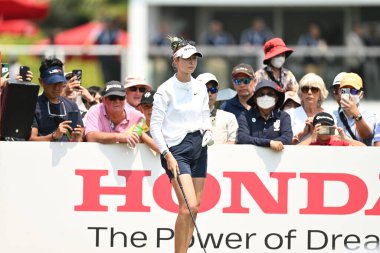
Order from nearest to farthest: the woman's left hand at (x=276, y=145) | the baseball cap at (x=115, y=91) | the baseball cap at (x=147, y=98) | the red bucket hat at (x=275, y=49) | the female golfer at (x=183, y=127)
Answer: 1. the female golfer at (x=183, y=127)
2. the woman's left hand at (x=276, y=145)
3. the baseball cap at (x=115, y=91)
4. the baseball cap at (x=147, y=98)
5. the red bucket hat at (x=275, y=49)

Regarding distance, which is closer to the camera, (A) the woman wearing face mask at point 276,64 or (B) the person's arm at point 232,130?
(B) the person's arm at point 232,130

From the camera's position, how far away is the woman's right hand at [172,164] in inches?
427

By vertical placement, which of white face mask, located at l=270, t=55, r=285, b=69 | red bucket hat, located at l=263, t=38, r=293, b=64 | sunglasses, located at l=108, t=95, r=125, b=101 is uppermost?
red bucket hat, located at l=263, t=38, r=293, b=64

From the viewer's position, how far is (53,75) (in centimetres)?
1224

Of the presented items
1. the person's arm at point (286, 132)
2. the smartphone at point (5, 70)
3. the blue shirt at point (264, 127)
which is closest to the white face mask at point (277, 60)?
the blue shirt at point (264, 127)

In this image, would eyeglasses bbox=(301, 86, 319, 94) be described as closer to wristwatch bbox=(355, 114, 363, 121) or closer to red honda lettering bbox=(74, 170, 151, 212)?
wristwatch bbox=(355, 114, 363, 121)

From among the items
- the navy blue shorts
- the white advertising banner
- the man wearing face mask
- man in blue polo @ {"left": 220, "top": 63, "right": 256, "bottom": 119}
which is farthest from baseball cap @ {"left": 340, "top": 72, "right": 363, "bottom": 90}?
the navy blue shorts

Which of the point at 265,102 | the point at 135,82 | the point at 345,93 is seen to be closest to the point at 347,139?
the point at 345,93

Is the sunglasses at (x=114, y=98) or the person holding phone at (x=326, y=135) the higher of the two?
the sunglasses at (x=114, y=98)

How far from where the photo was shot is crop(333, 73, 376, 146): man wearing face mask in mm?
12281

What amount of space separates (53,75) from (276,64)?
105 inches

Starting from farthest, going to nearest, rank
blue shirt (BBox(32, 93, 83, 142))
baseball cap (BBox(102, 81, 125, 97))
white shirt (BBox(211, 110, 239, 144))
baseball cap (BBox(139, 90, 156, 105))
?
baseball cap (BBox(139, 90, 156, 105))
white shirt (BBox(211, 110, 239, 144))
blue shirt (BBox(32, 93, 83, 142))
baseball cap (BBox(102, 81, 125, 97))

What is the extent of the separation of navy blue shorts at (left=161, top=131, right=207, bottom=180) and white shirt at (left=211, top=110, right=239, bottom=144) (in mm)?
1165

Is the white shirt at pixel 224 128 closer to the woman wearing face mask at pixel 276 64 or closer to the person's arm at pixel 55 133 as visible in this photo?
the woman wearing face mask at pixel 276 64
